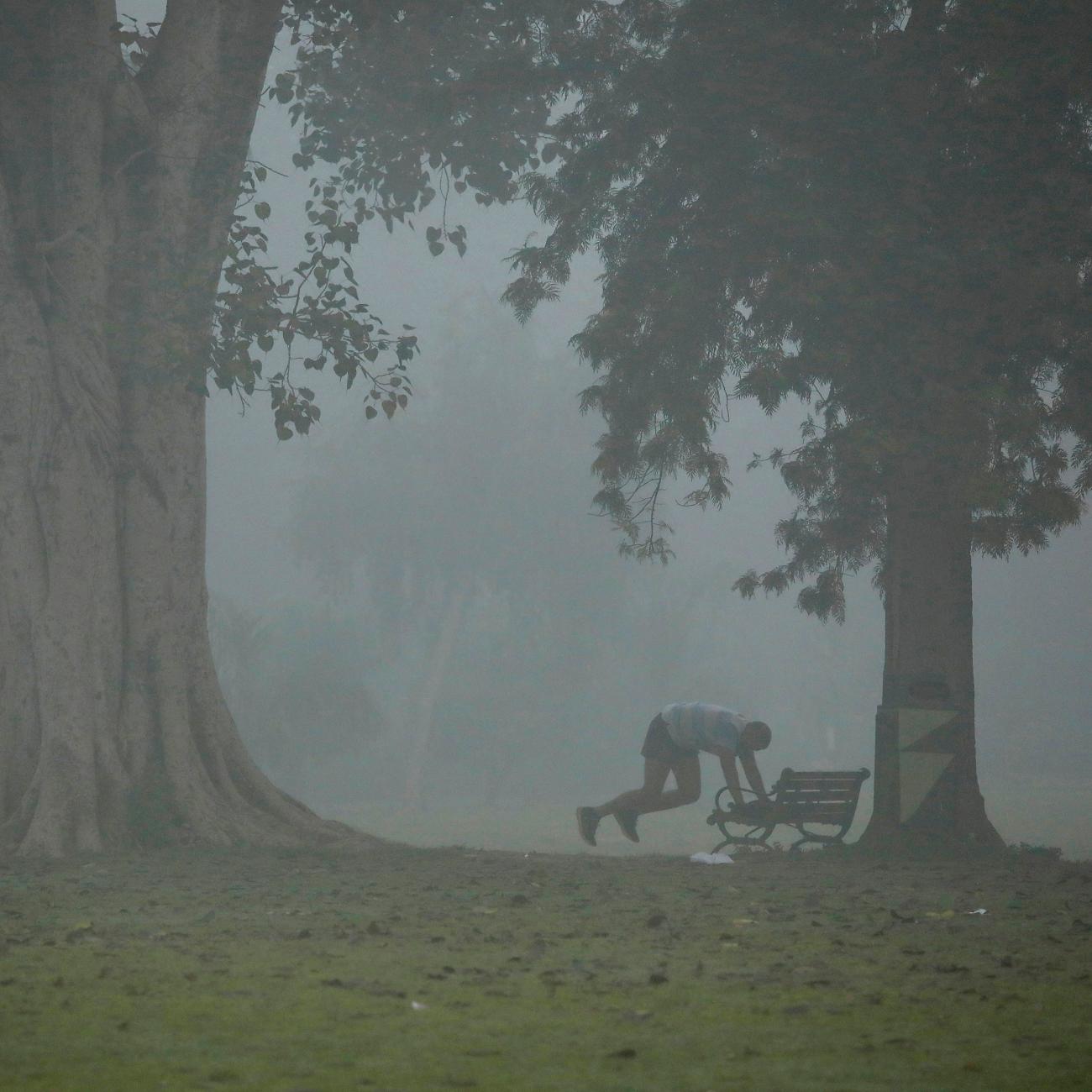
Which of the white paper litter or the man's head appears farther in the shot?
the man's head

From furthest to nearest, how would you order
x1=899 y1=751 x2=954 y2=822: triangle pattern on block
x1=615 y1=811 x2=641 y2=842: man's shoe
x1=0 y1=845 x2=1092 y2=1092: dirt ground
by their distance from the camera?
x1=615 y1=811 x2=641 y2=842: man's shoe, x1=899 y1=751 x2=954 y2=822: triangle pattern on block, x1=0 y1=845 x2=1092 y2=1092: dirt ground

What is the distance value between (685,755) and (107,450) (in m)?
5.95

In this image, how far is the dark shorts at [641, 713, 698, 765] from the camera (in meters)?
13.0

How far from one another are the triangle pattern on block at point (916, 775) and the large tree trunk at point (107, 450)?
495cm

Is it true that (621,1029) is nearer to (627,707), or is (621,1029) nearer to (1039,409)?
(1039,409)

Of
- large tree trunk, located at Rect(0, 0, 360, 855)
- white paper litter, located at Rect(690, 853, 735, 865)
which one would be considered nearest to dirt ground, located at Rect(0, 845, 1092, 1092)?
white paper litter, located at Rect(690, 853, 735, 865)

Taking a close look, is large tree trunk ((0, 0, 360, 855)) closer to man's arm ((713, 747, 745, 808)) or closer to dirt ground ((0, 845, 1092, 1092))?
dirt ground ((0, 845, 1092, 1092))

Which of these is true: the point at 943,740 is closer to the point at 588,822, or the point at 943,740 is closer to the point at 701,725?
the point at 701,725

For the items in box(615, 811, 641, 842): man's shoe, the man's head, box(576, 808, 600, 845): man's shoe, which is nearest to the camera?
the man's head

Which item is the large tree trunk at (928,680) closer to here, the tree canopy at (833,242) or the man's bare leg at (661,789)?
the tree canopy at (833,242)

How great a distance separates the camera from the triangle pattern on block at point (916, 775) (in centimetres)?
1191

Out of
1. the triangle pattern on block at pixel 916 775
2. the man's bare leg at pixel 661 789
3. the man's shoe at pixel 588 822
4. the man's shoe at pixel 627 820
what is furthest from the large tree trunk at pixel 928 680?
the man's shoe at pixel 588 822

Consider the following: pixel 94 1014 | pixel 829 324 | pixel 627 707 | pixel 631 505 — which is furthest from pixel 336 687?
pixel 94 1014

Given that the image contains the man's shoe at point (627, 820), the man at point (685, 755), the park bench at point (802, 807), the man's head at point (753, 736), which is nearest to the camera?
the man's head at point (753, 736)
